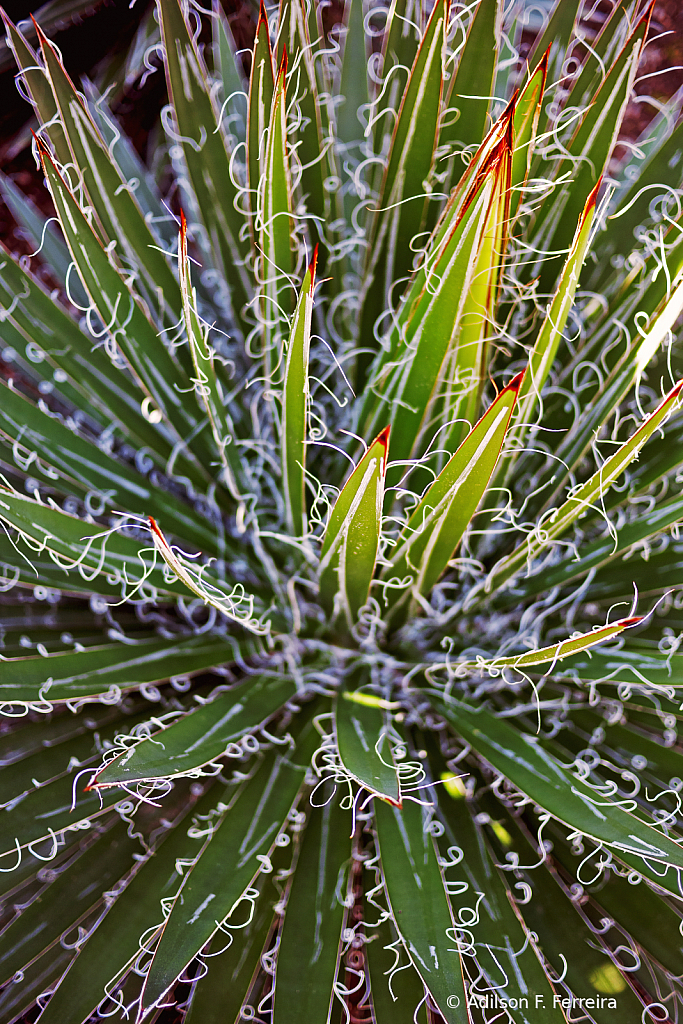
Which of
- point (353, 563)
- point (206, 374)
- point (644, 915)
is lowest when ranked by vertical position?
point (644, 915)

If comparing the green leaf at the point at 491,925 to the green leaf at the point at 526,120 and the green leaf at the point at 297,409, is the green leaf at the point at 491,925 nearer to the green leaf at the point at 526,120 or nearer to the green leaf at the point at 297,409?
the green leaf at the point at 297,409

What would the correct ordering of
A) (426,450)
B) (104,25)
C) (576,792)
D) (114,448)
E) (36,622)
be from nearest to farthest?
(576,792) < (426,450) < (36,622) < (114,448) < (104,25)

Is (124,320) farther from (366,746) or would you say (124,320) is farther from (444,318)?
(366,746)

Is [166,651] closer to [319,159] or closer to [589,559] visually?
[589,559]

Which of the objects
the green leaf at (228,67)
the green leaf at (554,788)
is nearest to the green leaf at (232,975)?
the green leaf at (554,788)

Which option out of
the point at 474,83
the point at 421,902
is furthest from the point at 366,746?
the point at 474,83

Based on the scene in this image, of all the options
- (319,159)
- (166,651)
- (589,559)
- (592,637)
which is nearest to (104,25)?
(319,159)
